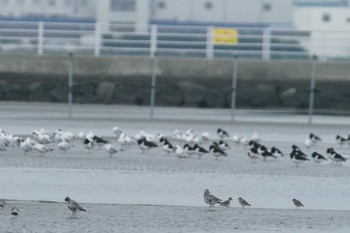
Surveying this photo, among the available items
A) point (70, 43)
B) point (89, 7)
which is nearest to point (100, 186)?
point (70, 43)

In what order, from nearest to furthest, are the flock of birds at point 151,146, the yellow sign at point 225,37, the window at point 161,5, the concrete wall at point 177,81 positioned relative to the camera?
the flock of birds at point 151,146, the concrete wall at point 177,81, the yellow sign at point 225,37, the window at point 161,5

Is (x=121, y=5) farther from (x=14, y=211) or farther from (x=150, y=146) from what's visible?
(x=14, y=211)

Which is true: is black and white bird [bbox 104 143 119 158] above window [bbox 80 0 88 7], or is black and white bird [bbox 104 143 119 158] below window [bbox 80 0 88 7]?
below

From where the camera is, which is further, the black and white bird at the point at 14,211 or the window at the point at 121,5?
the window at the point at 121,5

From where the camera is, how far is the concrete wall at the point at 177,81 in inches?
1451

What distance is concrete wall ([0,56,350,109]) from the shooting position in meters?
36.8

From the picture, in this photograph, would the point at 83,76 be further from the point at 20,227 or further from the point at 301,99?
the point at 20,227

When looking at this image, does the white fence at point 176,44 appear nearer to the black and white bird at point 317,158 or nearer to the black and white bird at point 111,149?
the black and white bird at point 111,149

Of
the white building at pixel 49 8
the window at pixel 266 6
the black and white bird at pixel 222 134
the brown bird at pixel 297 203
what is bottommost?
the black and white bird at pixel 222 134

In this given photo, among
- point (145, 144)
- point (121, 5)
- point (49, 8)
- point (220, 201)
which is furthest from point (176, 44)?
point (49, 8)

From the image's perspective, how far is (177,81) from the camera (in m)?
37.4

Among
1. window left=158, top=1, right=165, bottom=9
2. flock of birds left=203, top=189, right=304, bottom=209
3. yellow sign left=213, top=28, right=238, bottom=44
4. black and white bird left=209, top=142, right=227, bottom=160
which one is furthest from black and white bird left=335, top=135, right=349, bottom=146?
window left=158, top=1, right=165, bottom=9

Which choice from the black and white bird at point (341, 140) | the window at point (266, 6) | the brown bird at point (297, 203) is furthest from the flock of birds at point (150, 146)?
the window at point (266, 6)

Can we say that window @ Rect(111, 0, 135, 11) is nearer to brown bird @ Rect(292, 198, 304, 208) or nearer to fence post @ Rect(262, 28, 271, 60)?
fence post @ Rect(262, 28, 271, 60)
